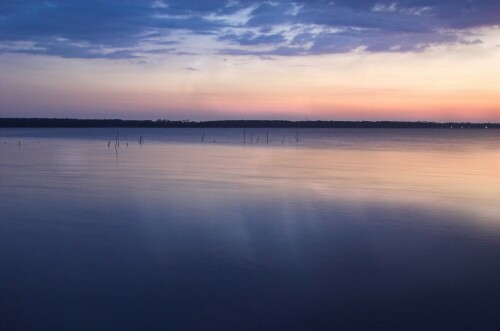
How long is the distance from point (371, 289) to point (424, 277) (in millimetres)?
1197

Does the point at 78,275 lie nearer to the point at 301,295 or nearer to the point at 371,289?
the point at 301,295

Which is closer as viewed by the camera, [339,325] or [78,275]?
[339,325]

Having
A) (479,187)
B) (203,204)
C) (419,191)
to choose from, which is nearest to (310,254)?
(203,204)

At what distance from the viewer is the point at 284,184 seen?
20250 mm

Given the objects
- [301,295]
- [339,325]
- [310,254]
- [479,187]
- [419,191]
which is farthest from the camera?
[479,187]

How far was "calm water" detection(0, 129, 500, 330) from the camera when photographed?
662cm

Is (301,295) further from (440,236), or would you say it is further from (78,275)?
(440,236)

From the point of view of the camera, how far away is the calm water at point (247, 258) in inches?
261

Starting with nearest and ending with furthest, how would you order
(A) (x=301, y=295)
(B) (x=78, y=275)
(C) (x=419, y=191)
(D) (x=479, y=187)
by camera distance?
1. (A) (x=301, y=295)
2. (B) (x=78, y=275)
3. (C) (x=419, y=191)
4. (D) (x=479, y=187)

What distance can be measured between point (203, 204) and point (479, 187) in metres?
11.6

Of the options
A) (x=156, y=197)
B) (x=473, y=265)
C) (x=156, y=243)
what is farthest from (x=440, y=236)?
(x=156, y=197)

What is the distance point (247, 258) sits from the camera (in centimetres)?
910

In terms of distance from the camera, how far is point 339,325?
6332mm

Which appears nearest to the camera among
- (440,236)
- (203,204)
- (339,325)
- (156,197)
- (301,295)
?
(339,325)
